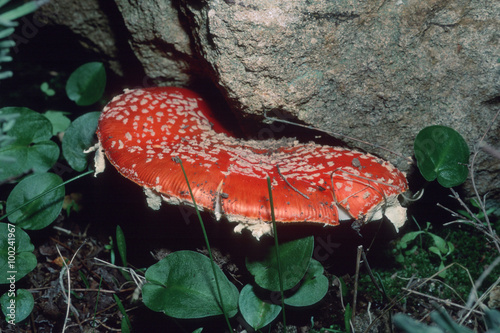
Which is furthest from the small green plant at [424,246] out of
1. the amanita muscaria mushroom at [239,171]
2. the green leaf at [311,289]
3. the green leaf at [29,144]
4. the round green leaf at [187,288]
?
the green leaf at [29,144]

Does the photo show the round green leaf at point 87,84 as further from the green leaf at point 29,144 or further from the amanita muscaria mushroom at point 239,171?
the amanita muscaria mushroom at point 239,171

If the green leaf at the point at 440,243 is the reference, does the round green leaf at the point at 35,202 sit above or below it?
below

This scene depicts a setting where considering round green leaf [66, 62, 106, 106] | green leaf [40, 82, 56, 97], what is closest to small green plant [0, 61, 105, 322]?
round green leaf [66, 62, 106, 106]

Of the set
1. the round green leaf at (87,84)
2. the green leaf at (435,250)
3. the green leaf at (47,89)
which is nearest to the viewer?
the green leaf at (435,250)

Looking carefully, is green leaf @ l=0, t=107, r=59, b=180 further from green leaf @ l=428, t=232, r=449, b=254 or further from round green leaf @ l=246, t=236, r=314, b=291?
green leaf @ l=428, t=232, r=449, b=254

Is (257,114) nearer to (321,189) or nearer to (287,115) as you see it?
(287,115)

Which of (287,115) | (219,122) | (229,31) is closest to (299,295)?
(287,115)

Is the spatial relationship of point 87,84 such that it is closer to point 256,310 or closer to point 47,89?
point 47,89
